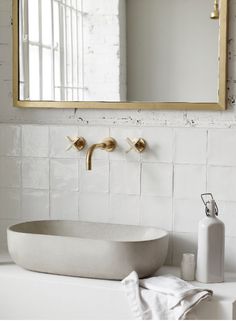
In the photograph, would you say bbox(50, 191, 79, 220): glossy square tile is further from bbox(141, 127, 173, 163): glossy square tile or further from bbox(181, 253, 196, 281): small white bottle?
bbox(181, 253, 196, 281): small white bottle

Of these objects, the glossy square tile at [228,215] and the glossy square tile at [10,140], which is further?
the glossy square tile at [10,140]

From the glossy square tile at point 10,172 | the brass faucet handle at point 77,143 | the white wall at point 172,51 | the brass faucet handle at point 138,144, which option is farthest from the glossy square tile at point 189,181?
the glossy square tile at point 10,172

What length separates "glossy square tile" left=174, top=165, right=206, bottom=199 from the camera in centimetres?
275

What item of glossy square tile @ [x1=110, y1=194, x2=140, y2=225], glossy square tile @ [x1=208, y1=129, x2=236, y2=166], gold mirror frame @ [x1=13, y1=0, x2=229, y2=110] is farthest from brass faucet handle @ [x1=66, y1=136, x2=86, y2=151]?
glossy square tile @ [x1=208, y1=129, x2=236, y2=166]

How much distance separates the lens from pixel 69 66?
2.94m

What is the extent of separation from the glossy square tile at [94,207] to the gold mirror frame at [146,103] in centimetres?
36

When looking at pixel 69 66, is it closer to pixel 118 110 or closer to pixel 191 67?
pixel 118 110

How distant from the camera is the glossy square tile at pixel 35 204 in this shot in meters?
3.01

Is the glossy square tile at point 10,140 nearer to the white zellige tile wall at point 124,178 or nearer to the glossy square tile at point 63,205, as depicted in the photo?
the white zellige tile wall at point 124,178

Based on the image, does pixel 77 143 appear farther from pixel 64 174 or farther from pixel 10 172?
pixel 10 172

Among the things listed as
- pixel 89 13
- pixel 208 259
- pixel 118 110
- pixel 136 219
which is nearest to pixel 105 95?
pixel 118 110

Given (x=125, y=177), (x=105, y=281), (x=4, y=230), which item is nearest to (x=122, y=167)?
(x=125, y=177)

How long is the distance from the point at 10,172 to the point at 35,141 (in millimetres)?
175

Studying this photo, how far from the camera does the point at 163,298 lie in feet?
7.84
